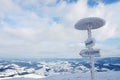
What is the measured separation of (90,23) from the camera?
57.4 meters

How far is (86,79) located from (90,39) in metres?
46.0

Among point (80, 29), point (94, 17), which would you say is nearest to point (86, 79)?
point (80, 29)

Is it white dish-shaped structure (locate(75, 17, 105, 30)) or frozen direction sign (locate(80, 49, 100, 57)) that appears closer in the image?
frozen direction sign (locate(80, 49, 100, 57))

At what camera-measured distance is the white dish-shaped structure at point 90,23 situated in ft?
182

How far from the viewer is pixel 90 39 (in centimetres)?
5472

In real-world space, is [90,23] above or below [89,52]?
above

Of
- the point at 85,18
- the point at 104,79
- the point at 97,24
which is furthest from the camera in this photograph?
the point at 104,79

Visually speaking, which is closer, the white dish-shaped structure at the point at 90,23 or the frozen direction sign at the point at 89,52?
the frozen direction sign at the point at 89,52

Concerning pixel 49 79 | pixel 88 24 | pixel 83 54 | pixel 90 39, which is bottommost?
pixel 49 79

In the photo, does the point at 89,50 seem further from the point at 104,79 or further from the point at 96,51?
the point at 104,79

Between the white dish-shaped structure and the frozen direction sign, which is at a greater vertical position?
the white dish-shaped structure

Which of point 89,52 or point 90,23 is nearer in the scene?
point 89,52

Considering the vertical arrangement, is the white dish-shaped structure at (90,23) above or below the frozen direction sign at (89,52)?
above

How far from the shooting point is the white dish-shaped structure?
5544 centimetres
